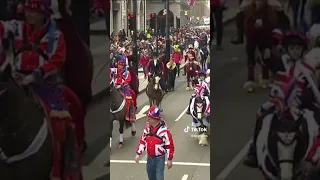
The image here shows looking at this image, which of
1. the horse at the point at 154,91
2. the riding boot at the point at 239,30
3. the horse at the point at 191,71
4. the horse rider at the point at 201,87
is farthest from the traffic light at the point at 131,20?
the riding boot at the point at 239,30

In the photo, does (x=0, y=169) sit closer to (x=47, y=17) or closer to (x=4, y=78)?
(x=4, y=78)

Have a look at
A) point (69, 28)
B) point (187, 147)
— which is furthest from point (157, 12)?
point (69, 28)

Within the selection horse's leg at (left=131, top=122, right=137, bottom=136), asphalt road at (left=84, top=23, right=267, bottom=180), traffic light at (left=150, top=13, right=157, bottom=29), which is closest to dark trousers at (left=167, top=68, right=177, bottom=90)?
horse's leg at (left=131, top=122, right=137, bottom=136)

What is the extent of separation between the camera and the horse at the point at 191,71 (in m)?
6.37

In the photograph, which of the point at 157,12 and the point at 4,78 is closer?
the point at 4,78

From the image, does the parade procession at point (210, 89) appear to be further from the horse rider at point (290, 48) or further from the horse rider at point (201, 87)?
the horse rider at point (201, 87)

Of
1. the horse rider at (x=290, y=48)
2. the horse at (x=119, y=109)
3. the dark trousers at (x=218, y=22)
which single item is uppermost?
the dark trousers at (x=218, y=22)

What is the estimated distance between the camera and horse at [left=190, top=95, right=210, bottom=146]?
5516 millimetres

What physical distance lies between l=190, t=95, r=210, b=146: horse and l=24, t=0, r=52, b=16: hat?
333cm

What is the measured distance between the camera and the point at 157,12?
5520 millimetres

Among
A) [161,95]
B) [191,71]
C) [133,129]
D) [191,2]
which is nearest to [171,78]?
[191,71]

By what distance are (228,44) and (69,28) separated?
29.3 inches

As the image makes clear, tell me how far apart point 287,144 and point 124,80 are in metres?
3.87

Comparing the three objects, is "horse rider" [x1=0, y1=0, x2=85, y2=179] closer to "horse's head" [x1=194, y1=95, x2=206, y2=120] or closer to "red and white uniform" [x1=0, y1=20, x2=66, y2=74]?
"red and white uniform" [x1=0, y1=20, x2=66, y2=74]
